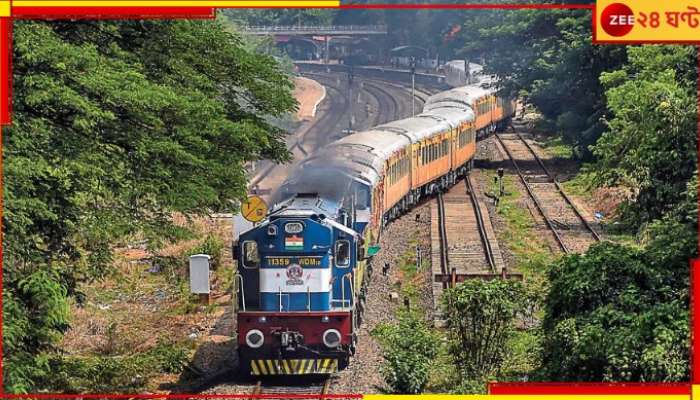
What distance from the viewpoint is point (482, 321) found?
60.2 ft

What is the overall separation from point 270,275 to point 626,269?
21.6 feet

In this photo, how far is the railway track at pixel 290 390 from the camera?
1859 cm

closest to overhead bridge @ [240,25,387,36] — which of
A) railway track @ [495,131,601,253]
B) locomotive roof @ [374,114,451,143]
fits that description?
railway track @ [495,131,601,253]

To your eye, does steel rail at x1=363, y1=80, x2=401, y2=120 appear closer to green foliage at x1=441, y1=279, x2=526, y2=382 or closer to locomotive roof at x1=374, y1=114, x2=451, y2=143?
locomotive roof at x1=374, y1=114, x2=451, y2=143

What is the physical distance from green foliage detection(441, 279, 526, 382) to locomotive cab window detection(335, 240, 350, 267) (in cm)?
207

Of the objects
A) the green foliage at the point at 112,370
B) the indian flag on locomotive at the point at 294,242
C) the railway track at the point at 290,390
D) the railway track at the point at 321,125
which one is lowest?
the railway track at the point at 321,125

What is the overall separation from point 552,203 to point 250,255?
72.7 ft

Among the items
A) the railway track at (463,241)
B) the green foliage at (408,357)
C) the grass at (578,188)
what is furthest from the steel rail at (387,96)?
the green foliage at (408,357)

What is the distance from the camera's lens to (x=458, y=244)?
31.6 m

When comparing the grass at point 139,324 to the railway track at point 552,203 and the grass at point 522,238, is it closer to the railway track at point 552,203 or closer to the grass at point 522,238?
the grass at point 522,238

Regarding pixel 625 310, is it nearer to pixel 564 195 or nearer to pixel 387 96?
pixel 564 195

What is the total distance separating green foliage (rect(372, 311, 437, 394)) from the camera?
17.6 metres

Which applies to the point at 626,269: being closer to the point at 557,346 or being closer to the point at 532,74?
the point at 557,346

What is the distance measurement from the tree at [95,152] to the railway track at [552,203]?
1429cm
